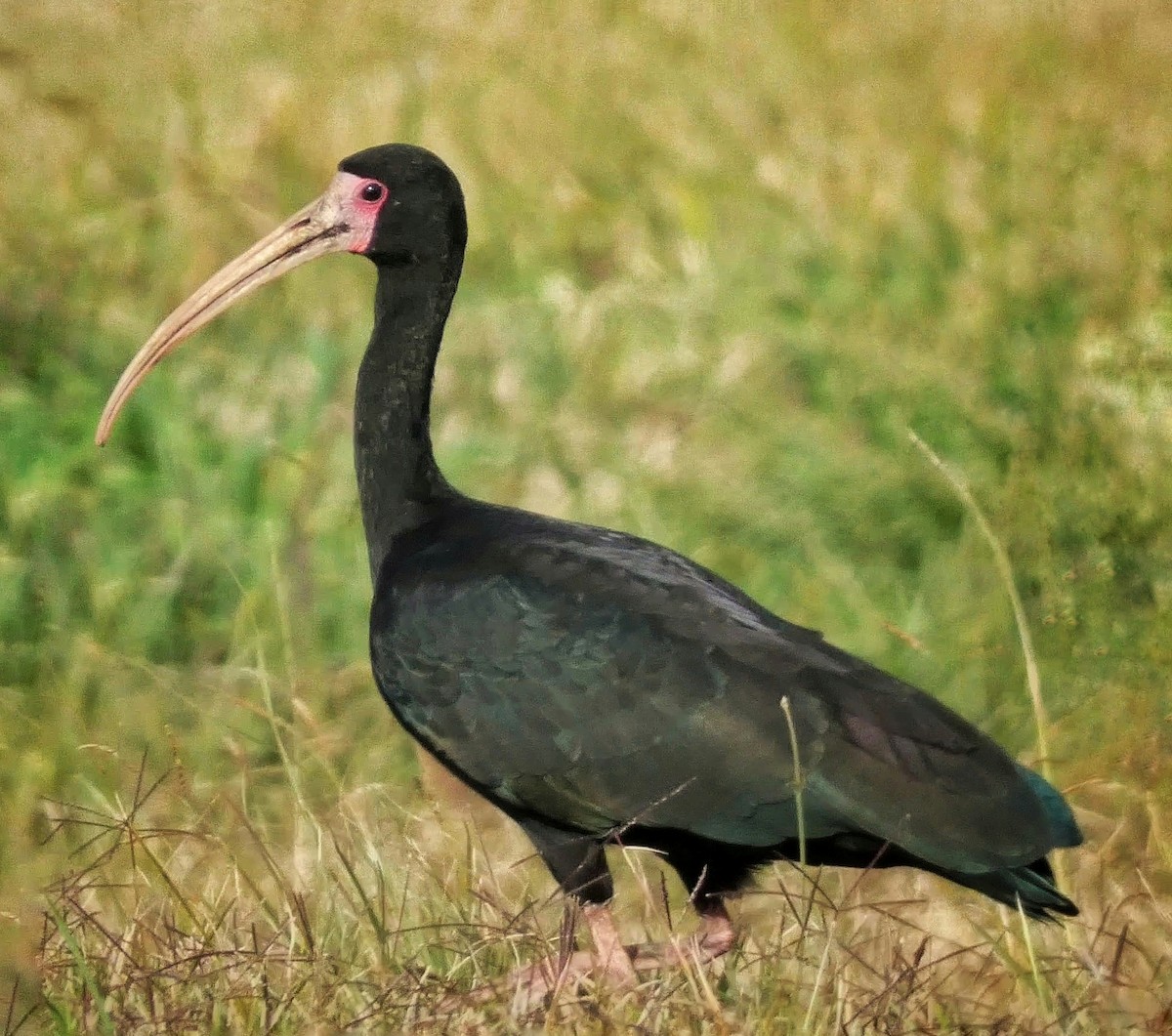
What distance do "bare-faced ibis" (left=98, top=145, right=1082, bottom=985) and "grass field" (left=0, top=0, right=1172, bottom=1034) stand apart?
0.14 meters

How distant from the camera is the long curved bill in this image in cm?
455

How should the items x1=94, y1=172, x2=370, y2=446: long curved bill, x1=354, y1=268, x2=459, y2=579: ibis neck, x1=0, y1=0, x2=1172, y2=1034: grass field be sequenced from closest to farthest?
x1=0, y1=0, x2=1172, y2=1034: grass field → x1=354, y1=268, x2=459, y2=579: ibis neck → x1=94, y1=172, x2=370, y2=446: long curved bill

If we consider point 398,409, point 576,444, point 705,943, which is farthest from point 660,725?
point 576,444

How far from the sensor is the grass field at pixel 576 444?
3.75 m

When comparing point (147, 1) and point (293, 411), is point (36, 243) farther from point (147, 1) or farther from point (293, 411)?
point (147, 1)

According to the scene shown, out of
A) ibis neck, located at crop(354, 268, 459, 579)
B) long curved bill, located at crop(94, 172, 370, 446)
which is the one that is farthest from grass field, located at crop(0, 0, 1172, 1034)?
long curved bill, located at crop(94, 172, 370, 446)

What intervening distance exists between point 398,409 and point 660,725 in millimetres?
1025

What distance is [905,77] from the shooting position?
816 cm

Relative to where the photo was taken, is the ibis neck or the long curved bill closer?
the ibis neck

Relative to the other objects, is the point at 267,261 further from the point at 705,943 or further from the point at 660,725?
the point at 705,943

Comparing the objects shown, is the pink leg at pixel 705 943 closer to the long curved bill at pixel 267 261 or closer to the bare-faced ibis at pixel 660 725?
the bare-faced ibis at pixel 660 725

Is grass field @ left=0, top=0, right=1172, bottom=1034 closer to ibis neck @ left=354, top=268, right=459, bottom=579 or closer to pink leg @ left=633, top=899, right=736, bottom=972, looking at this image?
pink leg @ left=633, top=899, right=736, bottom=972

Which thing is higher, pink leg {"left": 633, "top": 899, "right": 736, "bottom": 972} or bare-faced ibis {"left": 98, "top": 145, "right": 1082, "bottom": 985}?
bare-faced ibis {"left": 98, "top": 145, "right": 1082, "bottom": 985}

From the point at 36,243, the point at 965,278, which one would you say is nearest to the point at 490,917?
the point at 965,278
